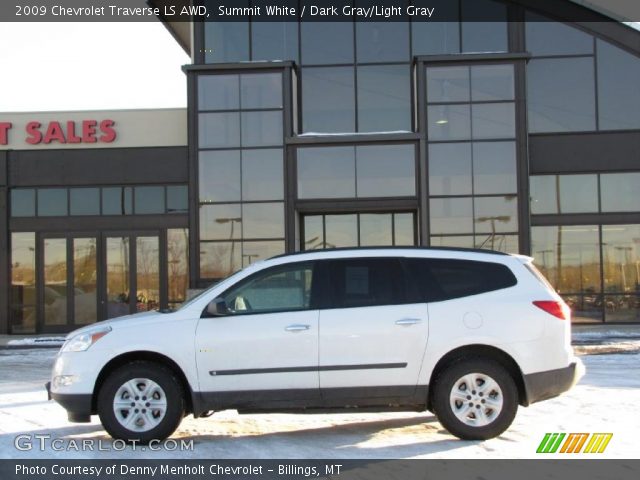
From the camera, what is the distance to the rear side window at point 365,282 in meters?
7.14

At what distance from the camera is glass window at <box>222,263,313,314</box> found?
282 inches

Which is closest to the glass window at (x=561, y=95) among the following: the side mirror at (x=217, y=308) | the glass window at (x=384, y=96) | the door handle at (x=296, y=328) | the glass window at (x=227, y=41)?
the glass window at (x=384, y=96)

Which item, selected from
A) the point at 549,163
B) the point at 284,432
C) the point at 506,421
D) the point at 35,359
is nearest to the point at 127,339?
the point at 284,432

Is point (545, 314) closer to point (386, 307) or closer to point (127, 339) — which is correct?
point (386, 307)

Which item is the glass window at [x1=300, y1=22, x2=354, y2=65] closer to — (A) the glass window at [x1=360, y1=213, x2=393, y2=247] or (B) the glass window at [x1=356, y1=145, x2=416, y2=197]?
(B) the glass window at [x1=356, y1=145, x2=416, y2=197]

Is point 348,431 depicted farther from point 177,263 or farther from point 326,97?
point 326,97

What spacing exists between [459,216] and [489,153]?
1768 millimetres

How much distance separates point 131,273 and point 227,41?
676cm

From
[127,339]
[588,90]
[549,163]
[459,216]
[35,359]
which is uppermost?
[588,90]

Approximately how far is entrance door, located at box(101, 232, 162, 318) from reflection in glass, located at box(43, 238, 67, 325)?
115cm

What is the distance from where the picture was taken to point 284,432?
7594 millimetres

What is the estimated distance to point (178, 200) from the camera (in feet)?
67.3

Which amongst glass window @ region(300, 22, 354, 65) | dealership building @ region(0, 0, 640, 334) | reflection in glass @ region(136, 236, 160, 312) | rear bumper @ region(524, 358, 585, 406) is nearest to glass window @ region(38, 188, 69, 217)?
dealership building @ region(0, 0, 640, 334)

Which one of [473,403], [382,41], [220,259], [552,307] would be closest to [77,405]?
[473,403]
